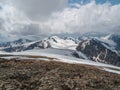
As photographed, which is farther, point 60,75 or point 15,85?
point 60,75

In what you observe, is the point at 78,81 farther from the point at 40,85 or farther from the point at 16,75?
the point at 16,75

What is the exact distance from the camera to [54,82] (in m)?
25.8

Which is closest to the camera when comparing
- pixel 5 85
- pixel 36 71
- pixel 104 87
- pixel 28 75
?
pixel 5 85

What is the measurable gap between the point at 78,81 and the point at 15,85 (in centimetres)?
631

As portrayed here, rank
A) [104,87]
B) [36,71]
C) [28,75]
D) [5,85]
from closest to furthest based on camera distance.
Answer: [5,85]
[104,87]
[28,75]
[36,71]

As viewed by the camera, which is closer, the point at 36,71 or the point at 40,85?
the point at 40,85

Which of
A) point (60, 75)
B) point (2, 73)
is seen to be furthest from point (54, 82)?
point (2, 73)

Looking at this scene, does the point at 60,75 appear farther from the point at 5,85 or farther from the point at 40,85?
the point at 5,85

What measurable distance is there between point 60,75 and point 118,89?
649 centimetres

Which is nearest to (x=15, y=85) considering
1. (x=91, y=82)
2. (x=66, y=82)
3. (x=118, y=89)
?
(x=66, y=82)

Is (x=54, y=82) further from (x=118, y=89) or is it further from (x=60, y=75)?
(x=118, y=89)

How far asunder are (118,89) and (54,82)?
5.93 metres

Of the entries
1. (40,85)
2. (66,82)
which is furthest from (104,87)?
(40,85)

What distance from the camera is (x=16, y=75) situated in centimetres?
2733
